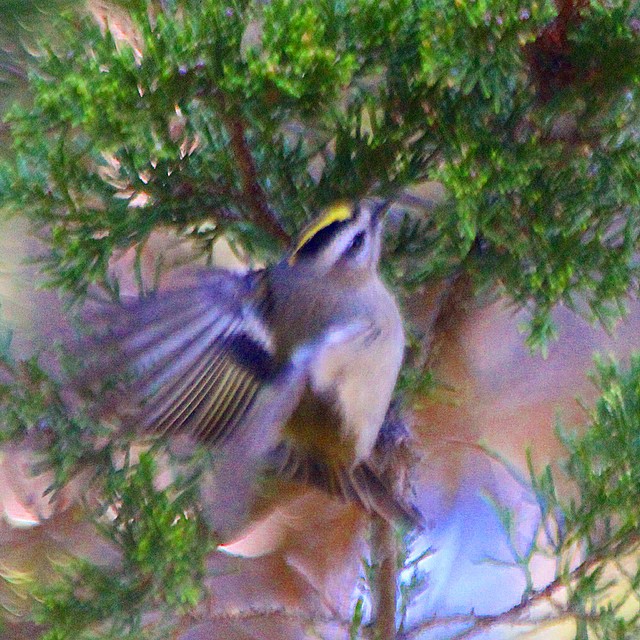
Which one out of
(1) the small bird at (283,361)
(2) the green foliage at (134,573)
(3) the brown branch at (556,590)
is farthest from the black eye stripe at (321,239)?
(3) the brown branch at (556,590)

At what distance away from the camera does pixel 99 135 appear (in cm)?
57

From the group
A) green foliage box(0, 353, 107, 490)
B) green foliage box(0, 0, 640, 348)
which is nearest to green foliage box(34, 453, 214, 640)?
green foliage box(0, 353, 107, 490)

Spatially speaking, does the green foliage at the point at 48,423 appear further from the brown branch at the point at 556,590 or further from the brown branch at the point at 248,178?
the brown branch at the point at 556,590

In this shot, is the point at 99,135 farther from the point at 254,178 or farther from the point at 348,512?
the point at 348,512

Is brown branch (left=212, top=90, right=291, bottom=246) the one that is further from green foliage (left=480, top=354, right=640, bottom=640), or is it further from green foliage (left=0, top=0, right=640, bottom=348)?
green foliage (left=480, top=354, right=640, bottom=640)

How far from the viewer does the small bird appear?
2.00 ft

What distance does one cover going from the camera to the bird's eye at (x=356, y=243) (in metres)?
0.68

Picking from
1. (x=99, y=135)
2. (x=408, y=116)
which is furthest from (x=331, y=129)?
(x=99, y=135)

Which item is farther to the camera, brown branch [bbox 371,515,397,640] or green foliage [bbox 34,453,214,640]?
brown branch [bbox 371,515,397,640]

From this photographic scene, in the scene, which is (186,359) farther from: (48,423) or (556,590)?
(556,590)

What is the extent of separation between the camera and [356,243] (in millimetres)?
706

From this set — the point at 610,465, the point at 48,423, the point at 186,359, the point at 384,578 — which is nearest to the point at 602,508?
the point at 610,465

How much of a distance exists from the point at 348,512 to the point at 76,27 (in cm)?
77

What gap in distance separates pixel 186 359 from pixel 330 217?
156 mm
